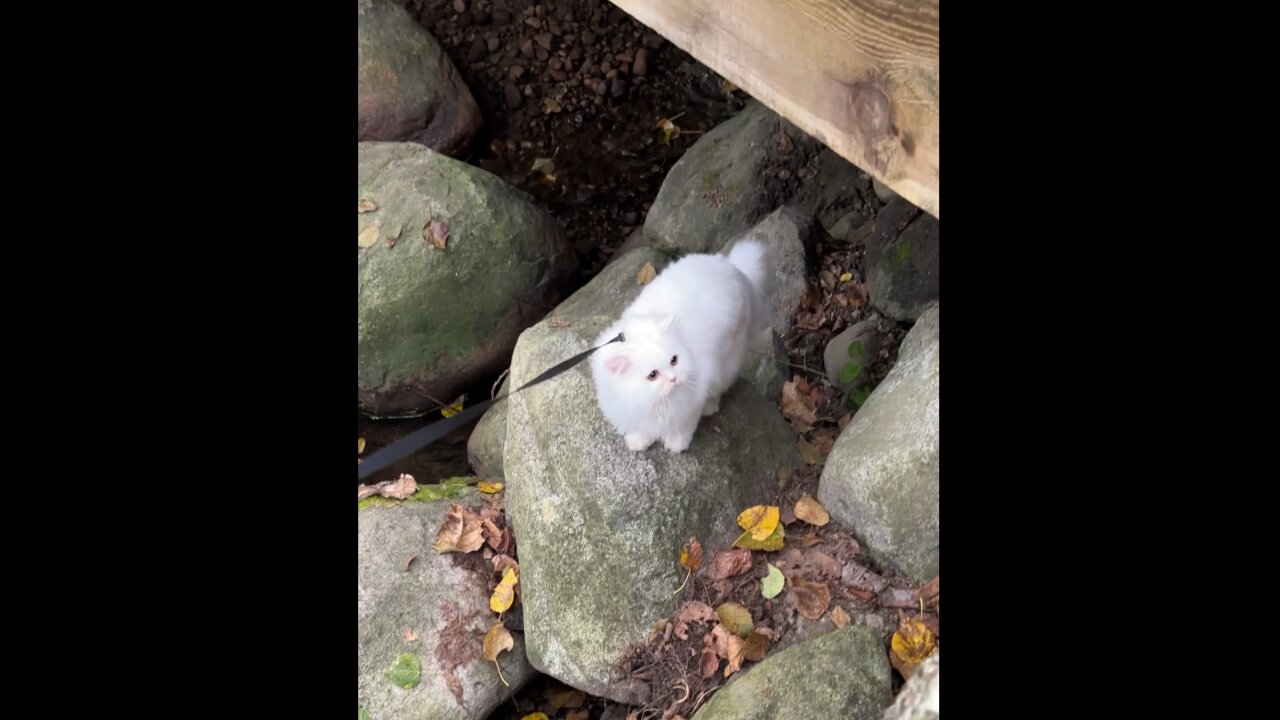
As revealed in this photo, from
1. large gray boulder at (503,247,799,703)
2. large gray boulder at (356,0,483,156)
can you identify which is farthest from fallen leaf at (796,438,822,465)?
large gray boulder at (356,0,483,156)

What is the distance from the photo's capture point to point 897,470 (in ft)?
10.3

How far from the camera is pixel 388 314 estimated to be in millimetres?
4875

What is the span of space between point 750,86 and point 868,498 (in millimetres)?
1303

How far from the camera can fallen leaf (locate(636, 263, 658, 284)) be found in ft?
15.9

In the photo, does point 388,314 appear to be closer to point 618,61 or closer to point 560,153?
point 560,153

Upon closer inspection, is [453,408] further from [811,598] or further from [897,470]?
[897,470]

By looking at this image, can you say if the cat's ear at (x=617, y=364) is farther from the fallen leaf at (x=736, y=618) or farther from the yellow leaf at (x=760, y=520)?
the fallen leaf at (x=736, y=618)

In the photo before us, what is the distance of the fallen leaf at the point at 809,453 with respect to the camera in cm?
370

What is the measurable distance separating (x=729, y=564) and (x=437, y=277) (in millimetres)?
2240

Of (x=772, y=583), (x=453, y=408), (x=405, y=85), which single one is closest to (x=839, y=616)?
(x=772, y=583)

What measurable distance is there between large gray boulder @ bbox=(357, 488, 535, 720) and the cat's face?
1.04 meters

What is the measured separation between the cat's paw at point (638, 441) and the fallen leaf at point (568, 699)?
0.92 meters

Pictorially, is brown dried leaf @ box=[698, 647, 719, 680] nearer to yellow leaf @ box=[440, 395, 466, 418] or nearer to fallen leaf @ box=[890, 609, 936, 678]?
fallen leaf @ box=[890, 609, 936, 678]
